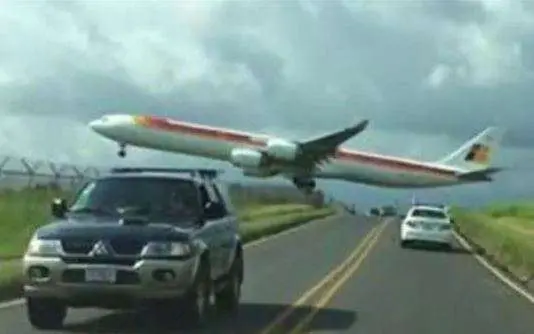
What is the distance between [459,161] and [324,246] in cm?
5221

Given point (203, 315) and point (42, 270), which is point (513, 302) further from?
point (42, 270)

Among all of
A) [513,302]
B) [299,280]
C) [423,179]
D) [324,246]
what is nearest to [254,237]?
[324,246]

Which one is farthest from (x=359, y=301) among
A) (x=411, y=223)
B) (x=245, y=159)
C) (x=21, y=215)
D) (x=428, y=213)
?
(x=245, y=159)

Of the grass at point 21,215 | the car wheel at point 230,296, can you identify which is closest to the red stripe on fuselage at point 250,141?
the grass at point 21,215

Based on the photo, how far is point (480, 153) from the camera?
309 ft

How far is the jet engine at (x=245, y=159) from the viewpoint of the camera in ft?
255

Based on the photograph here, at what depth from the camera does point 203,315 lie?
16.8 metres

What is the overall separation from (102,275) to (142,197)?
6.84 ft

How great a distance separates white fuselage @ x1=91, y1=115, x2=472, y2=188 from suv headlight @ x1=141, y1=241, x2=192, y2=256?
6398cm

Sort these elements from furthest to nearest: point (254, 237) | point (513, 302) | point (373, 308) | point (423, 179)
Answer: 1. point (423, 179)
2. point (254, 237)
3. point (513, 302)
4. point (373, 308)

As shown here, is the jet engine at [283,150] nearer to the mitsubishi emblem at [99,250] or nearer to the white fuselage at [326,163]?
the white fuselage at [326,163]

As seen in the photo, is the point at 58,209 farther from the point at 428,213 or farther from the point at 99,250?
the point at 428,213

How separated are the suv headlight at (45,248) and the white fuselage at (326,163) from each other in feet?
209

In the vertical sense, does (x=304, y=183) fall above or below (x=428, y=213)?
above
